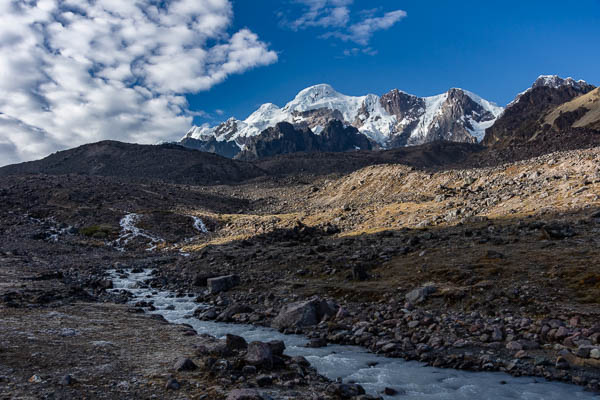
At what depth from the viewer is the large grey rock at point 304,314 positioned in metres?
19.0

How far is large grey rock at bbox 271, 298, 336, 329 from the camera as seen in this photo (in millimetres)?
19016

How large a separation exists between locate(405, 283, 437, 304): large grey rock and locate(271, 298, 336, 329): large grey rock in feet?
12.9

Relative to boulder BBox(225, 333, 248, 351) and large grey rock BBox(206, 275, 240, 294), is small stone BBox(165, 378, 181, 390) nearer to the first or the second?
boulder BBox(225, 333, 248, 351)

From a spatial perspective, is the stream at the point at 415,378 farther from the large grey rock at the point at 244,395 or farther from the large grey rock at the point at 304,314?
the large grey rock at the point at 244,395

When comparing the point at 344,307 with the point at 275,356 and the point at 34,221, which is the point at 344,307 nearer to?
the point at 275,356

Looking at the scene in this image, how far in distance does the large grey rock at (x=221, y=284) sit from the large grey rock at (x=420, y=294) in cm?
1317

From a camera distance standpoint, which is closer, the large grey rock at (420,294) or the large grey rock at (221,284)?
the large grey rock at (420,294)

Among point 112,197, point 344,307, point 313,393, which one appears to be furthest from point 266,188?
point 313,393

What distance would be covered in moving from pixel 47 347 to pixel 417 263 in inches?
818

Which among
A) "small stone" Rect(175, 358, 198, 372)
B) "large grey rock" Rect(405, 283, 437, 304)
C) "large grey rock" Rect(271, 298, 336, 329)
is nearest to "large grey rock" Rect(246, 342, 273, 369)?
"small stone" Rect(175, 358, 198, 372)

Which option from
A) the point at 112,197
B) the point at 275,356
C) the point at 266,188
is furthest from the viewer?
the point at 266,188

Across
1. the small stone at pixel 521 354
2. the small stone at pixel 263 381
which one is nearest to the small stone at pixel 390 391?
the small stone at pixel 263 381

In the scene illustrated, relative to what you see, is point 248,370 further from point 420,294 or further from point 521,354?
point 420,294

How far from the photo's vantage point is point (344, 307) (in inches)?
812
